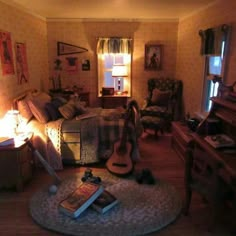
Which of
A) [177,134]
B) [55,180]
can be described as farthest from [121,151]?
[177,134]

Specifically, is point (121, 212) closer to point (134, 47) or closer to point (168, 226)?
point (168, 226)

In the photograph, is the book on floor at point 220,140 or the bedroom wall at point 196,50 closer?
the book on floor at point 220,140

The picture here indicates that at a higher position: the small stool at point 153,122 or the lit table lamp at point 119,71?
the lit table lamp at point 119,71

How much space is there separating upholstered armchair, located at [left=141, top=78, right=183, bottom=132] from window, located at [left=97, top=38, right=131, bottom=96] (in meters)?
0.65

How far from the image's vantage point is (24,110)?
11.9 ft

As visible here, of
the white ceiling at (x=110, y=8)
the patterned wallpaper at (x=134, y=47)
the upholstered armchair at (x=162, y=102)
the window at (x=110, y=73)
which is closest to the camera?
the white ceiling at (x=110, y=8)

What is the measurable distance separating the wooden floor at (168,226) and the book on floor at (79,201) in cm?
25

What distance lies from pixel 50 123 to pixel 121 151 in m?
1.13

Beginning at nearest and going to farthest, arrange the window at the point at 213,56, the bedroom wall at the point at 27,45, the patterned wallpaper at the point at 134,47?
1. the window at the point at 213,56
2. the bedroom wall at the point at 27,45
3. the patterned wallpaper at the point at 134,47

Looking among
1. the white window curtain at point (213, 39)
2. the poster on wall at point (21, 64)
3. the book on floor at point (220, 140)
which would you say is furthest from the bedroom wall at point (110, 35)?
the book on floor at point (220, 140)

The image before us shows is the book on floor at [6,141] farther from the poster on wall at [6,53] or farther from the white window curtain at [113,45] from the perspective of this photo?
the white window curtain at [113,45]

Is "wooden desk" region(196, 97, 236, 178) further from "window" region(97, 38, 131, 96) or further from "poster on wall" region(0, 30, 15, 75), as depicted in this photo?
"window" region(97, 38, 131, 96)

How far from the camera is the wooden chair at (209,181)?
197 centimetres

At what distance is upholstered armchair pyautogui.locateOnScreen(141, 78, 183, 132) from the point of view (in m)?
4.80
